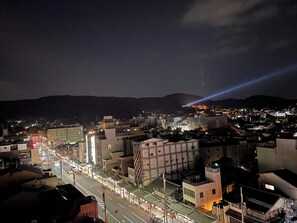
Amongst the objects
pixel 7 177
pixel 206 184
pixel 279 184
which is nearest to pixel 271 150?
pixel 279 184

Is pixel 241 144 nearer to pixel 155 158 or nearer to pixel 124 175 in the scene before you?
pixel 155 158

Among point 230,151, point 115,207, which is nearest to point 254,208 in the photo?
point 115,207

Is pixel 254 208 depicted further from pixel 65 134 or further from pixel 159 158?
pixel 65 134

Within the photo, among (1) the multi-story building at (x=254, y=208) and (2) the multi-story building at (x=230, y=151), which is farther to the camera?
(2) the multi-story building at (x=230, y=151)

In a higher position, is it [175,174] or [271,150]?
[271,150]

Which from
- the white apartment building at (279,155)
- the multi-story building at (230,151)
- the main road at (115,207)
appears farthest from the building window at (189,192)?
the multi-story building at (230,151)

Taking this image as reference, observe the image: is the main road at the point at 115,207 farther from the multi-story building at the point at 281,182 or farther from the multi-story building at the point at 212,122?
the multi-story building at the point at 212,122

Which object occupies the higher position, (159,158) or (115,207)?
(159,158)
